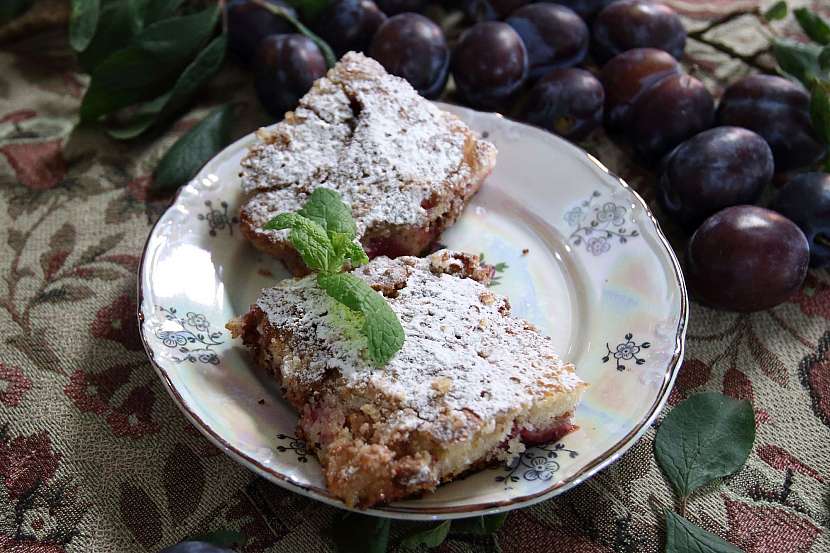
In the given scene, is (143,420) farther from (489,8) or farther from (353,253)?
(489,8)

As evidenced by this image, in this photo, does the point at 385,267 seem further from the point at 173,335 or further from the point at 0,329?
the point at 0,329

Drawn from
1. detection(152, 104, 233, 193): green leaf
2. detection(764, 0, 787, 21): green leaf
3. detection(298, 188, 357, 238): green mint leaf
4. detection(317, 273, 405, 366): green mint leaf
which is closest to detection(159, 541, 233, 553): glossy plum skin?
detection(317, 273, 405, 366): green mint leaf

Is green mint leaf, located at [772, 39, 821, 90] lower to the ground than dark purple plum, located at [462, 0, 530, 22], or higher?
higher

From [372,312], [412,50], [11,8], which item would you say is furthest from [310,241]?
[11,8]

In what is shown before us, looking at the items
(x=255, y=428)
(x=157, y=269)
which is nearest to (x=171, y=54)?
(x=157, y=269)

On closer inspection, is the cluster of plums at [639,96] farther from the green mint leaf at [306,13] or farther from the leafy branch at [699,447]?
the leafy branch at [699,447]

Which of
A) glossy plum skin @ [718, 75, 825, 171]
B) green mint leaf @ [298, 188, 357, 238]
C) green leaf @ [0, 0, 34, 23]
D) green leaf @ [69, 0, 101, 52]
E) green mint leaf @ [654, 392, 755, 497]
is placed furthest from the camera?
green leaf @ [0, 0, 34, 23]

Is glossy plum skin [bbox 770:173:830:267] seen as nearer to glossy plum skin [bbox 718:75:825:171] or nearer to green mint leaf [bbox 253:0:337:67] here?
glossy plum skin [bbox 718:75:825:171]

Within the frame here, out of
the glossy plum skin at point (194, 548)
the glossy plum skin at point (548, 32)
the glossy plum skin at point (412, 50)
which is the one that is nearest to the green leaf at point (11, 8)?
the glossy plum skin at point (412, 50)
